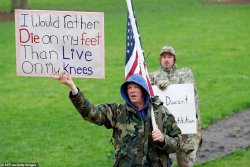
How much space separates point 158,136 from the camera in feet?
21.7

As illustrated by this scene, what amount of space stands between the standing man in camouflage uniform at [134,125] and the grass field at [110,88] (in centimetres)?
483

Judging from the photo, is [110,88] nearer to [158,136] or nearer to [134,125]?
[134,125]

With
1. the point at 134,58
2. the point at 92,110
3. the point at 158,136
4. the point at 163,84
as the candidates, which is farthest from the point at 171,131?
the point at 163,84

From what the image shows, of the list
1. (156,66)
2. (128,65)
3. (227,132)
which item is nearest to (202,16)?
(156,66)

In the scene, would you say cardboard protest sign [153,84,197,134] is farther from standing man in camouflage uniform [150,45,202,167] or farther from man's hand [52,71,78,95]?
man's hand [52,71,78,95]

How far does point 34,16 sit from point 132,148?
1.90 meters

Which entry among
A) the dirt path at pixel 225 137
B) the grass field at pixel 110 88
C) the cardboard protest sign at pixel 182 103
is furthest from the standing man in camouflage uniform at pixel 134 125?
the dirt path at pixel 225 137

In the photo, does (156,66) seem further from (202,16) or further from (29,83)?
(202,16)

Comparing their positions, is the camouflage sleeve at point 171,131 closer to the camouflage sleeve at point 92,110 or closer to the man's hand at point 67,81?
the camouflage sleeve at point 92,110

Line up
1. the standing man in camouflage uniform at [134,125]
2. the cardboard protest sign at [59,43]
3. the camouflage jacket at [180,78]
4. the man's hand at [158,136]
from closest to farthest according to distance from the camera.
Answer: the man's hand at [158,136] < the standing man in camouflage uniform at [134,125] < the cardboard protest sign at [59,43] < the camouflage jacket at [180,78]

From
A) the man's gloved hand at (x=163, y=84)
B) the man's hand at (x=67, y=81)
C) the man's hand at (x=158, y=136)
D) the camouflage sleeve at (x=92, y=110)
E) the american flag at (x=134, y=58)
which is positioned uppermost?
the american flag at (x=134, y=58)

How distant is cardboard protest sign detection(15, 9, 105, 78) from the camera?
25.2 ft

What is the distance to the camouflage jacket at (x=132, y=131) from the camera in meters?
6.76

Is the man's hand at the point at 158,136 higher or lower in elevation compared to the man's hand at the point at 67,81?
lower
